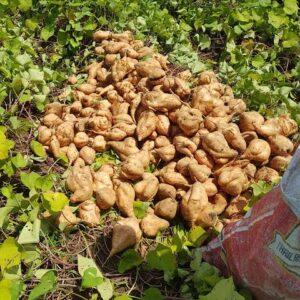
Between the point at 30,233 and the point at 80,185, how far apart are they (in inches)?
14.9

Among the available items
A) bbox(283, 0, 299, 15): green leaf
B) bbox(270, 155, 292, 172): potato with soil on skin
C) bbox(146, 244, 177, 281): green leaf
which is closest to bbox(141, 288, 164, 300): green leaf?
bbox(146, 244, 177, 281): green leaf

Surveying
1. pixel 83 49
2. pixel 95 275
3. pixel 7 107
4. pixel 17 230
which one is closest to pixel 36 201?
pixel 17 230

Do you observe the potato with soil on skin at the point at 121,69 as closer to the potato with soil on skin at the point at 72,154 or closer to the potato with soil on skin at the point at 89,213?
the potato with soil on skin at the point at 72,154

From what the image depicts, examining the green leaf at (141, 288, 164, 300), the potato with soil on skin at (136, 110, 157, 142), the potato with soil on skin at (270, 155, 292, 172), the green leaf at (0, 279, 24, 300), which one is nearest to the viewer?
the green leaf at (0, 279, 24, 300)

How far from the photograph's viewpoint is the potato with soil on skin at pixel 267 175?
7.58 ft

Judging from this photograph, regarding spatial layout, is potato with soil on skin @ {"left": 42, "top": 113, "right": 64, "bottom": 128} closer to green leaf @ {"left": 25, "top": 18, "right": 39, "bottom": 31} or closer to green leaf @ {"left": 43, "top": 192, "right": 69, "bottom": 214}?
green leaf @ {"left": 43, "top": 192, "right": 69, "bottom": 214}

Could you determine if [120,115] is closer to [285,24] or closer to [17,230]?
[17,230]

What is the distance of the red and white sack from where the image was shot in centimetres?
138

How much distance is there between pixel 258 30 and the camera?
3436 millimetres

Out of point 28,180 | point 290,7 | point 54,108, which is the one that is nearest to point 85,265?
point 28,180

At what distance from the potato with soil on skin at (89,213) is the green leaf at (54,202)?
0.20 metres

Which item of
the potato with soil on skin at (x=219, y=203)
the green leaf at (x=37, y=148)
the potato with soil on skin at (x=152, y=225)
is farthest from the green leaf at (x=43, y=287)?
the potato with soil on skin at (x=219, y=203)

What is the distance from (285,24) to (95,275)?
233 centimetres

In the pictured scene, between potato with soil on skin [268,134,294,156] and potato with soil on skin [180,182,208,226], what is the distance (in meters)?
0.46
